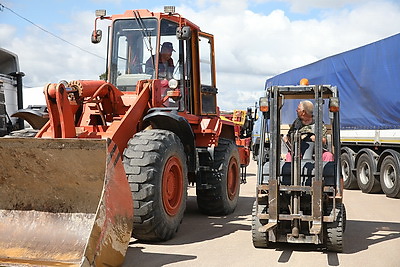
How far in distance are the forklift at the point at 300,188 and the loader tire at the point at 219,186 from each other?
179cm

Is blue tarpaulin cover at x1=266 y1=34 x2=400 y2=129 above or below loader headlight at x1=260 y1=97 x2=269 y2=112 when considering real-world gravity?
above

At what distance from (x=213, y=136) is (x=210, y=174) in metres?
0.60

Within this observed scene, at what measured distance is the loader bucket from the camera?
5137 millimetres

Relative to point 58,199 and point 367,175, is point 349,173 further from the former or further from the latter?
point 58,199

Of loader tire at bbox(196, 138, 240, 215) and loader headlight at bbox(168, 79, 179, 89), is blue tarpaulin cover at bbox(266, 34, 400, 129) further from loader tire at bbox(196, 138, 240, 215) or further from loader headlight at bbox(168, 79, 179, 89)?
loader headlight at bbox(168, 79, 179, 89)

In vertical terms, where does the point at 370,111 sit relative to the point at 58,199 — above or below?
above

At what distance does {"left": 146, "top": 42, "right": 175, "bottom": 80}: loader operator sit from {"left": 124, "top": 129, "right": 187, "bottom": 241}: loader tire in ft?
4.58

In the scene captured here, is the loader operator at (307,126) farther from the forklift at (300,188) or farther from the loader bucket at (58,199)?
the loader bucket at (58,199)

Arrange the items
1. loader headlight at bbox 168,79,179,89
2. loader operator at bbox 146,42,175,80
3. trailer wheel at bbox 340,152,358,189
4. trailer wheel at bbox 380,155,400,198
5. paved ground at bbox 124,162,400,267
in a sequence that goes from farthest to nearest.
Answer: trailer wheel at bbox 340,152,358,189 < trailer wheel at bbox 380,155,400,198 < loader operator at bbox 146,42,175,80 < loader headlight at bbox 168,79,179,89 < paved ground at bbox 124,162,400,267

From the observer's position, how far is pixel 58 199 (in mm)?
5707

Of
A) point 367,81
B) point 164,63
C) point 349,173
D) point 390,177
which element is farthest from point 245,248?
point 349,173

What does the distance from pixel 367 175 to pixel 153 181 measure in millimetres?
8203

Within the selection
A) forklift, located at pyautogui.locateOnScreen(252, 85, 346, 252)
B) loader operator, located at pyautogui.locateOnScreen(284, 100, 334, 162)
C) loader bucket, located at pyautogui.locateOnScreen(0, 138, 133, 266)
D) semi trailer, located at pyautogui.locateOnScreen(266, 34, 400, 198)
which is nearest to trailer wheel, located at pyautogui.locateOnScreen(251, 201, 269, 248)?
forklift, located at pyautogui.locateOnScreen(252, 85, 346, 252)

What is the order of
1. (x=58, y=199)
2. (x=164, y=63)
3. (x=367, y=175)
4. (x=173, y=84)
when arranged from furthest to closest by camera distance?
(x=367, y=175), (x=164, y=63), (x=173, y=84), (x=58, y=199)
